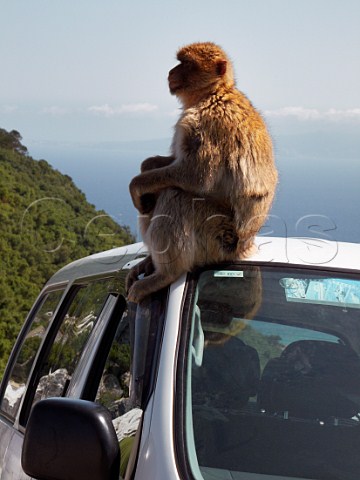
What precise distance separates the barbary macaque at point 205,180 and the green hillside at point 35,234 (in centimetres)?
469

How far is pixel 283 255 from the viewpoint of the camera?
2.75 meters

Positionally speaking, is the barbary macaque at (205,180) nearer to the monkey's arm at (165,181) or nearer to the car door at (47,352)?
the monkey's arm at (165,181)

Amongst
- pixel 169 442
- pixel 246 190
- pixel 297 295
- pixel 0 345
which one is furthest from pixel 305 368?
pixel 0 345

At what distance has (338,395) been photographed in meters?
2.24

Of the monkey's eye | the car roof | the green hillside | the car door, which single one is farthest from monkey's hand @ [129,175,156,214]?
the green hillside

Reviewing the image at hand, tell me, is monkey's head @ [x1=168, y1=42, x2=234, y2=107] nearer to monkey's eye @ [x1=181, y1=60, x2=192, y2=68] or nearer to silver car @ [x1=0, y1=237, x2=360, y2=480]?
monkey's eye @ [x1=181, y1=60, x2=192, y2=68]

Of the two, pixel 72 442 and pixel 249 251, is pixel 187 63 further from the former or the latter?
pixel 72 442

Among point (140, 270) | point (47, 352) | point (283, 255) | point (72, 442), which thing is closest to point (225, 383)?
point (72, 442)

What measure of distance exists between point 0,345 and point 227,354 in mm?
10108

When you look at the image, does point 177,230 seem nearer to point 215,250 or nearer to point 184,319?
point 215,250

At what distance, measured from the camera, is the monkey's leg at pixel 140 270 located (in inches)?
126

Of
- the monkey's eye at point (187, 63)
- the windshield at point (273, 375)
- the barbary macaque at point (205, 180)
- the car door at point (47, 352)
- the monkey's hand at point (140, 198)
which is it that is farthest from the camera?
the monkey's eye at point (187, 63)

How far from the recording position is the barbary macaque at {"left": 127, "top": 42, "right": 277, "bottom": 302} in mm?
3133

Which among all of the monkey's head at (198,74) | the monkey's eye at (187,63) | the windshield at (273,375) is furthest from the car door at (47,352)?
the monkey's eye at (187,63)
